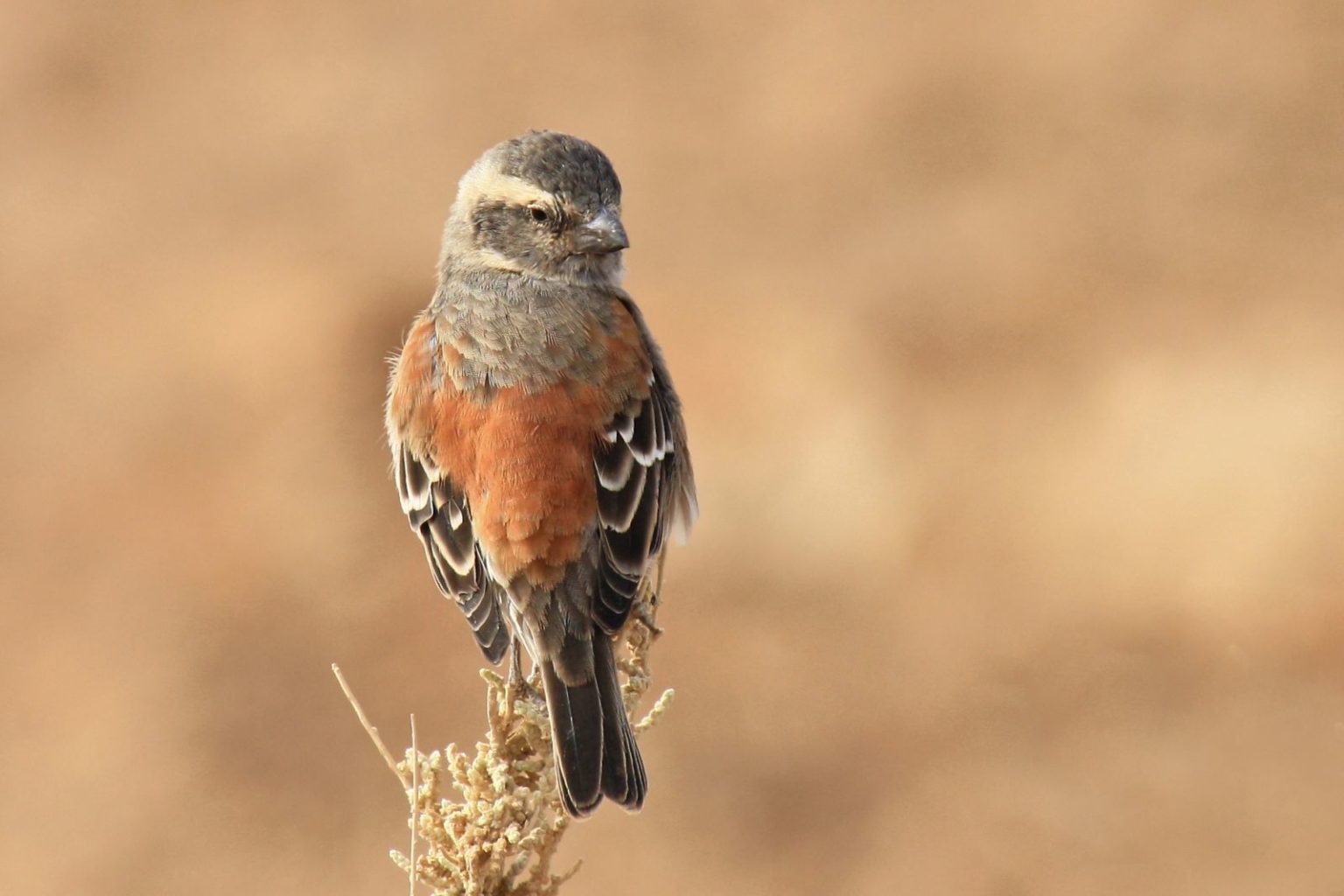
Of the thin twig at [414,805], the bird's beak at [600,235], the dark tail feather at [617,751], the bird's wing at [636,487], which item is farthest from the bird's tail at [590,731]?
the bird's beak at [600,235]

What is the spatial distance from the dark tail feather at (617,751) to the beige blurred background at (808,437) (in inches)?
218

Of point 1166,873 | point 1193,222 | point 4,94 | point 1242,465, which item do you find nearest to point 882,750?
point 1166,873

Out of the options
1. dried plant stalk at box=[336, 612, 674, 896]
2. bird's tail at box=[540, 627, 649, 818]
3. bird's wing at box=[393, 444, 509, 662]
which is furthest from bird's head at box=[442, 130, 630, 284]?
dried plant stalk at box=[336, 612, 674, 896]

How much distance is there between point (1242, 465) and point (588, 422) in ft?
26.8

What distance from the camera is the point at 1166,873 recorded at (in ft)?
36.3

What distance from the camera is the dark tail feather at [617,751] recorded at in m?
5.45

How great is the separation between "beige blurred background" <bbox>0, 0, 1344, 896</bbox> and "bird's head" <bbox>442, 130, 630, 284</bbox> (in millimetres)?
5305

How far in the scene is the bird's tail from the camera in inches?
209

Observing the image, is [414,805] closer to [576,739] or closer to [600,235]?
[576,739]

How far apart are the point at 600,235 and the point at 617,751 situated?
2.31m

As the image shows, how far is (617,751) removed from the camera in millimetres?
5504

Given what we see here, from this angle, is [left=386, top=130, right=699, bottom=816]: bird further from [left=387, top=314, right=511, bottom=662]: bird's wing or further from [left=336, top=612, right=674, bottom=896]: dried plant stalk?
[left=336, top=612, right=674, bottom=896]: dried plant stalk


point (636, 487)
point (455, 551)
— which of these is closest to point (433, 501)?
point (455, 551)

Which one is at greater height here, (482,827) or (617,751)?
(617,751)
